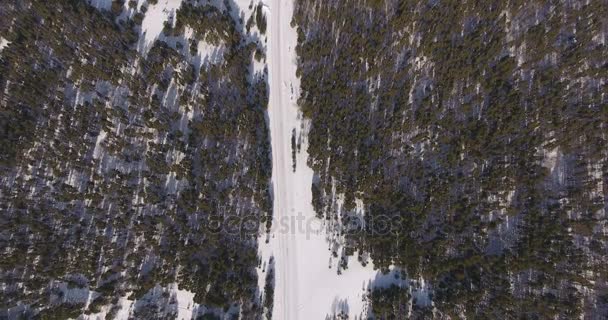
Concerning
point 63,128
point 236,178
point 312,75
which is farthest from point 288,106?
point 63,128

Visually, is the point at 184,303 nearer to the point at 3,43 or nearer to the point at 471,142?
the point at 3,43

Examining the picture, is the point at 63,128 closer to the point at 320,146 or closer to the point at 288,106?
the point at 288,106

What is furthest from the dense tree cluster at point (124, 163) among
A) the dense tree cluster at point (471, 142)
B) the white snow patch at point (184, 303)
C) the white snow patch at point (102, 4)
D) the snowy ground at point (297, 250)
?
the dense tree cluster at point (471, 142)

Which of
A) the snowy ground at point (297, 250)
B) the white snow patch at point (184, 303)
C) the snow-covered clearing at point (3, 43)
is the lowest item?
the white snow patch at point (184, 303)

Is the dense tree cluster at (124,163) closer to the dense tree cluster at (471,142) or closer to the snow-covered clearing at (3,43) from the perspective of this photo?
the snow-covered clearing at (3,43)

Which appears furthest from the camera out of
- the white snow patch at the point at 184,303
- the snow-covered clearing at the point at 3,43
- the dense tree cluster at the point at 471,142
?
the snow-covered clearing at the point at 3,43

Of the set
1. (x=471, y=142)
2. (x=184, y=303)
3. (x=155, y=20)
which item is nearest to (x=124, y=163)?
(x=184, y=303)
